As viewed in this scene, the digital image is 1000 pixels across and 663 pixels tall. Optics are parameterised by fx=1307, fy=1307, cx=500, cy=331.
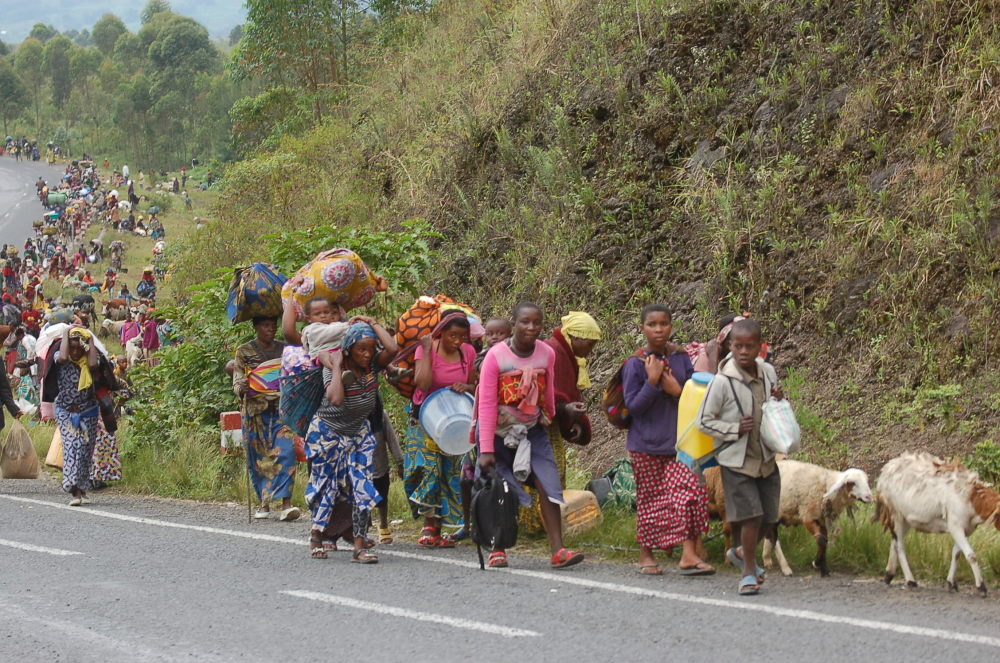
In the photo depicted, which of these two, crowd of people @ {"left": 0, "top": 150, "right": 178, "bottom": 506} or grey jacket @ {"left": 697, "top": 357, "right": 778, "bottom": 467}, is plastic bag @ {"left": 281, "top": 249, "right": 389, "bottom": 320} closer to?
grey jacket @ {"left": 697, "top": 357, "right": 778, "bottom": 467}

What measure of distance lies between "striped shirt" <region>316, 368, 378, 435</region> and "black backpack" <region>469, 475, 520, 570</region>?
1.19 metres

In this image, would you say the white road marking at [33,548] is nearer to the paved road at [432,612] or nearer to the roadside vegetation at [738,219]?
the paved road at [432,612]

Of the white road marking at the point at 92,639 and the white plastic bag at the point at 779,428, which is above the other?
the white plastic bag at the point at 779,428

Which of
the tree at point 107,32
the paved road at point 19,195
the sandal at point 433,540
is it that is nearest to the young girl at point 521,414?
the sandal at point 433,540

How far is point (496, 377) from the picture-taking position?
330 inches

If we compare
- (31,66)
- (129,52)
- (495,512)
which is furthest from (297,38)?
(129,52)

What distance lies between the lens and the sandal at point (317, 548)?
359 inches

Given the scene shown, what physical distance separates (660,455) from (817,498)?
3.24 feet

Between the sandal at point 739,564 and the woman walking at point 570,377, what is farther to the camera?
the woman walking at point 570,377

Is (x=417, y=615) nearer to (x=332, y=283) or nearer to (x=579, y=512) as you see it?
(x=579, y=512)

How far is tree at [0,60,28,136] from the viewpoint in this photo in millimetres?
125000

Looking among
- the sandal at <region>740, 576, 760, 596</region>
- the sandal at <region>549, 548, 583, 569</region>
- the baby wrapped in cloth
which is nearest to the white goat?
the sandal at <region>740, 576, 760, 596</region>

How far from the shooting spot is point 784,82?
1434 cm

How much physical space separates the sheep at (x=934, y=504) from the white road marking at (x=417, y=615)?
2.22 m
